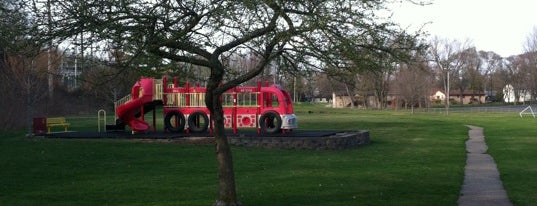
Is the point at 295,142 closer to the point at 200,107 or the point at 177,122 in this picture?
the point at 200,107

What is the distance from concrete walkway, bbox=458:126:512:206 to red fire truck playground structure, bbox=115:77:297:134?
329 inches

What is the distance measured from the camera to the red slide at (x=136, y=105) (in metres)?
29.5

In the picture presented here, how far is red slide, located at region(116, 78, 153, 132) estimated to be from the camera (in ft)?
96.9

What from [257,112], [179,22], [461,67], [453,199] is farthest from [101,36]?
[461,67]

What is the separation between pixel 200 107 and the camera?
98.8 feet

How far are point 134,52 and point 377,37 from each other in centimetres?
341

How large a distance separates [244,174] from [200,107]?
13.1 metres

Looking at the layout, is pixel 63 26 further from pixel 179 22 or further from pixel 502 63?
pixel 502 63

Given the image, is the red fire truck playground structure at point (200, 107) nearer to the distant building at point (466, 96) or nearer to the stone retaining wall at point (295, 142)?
the stone retaining wall at point (295, 142)

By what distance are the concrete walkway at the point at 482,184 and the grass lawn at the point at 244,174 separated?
257mm

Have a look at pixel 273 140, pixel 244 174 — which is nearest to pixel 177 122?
pixel 273 140

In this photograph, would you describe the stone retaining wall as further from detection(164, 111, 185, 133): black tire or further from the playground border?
detection(164, 111, 185, 133): black tire

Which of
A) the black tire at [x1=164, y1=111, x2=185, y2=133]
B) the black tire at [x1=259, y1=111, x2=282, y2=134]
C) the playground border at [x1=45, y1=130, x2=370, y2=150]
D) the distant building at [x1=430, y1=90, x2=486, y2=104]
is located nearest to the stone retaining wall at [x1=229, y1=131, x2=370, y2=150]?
the playground border at [x1=45, y1=130, x2=370, y2=150]

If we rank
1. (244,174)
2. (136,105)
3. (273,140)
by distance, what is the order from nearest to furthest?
(244,174) < (273,140) < (136,105)
